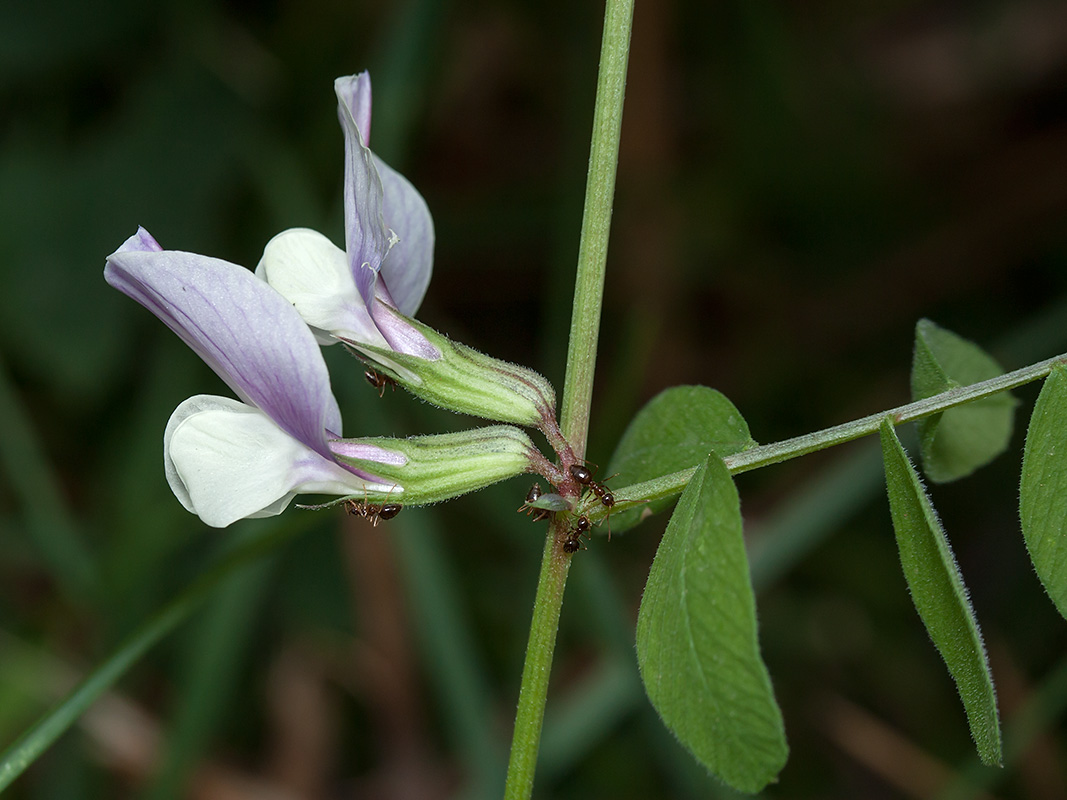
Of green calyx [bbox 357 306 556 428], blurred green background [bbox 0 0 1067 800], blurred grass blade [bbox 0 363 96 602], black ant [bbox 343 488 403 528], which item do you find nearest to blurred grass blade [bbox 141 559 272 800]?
blurred green background [bbox 0 0 1067 800]

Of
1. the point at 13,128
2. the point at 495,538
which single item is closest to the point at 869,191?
the point at 495,538

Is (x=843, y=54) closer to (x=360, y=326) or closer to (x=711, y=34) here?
(x=711, y=34)

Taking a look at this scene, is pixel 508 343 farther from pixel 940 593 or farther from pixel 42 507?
pixel 940 593

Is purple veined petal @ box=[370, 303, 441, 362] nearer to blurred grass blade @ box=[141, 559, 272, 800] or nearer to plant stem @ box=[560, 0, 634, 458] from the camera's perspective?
plant stem @ box=[560, 0, 634, 458]

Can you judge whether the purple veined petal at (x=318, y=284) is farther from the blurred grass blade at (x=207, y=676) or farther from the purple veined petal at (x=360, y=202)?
the blurred grass blade at (x=207, y=676)

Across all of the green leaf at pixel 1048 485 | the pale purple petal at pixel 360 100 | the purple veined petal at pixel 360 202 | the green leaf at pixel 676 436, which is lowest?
the green leaf at pixel 1048 485

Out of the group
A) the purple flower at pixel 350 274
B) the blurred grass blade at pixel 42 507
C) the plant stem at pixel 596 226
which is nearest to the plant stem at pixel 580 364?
the plant stem at pixel 596 226
